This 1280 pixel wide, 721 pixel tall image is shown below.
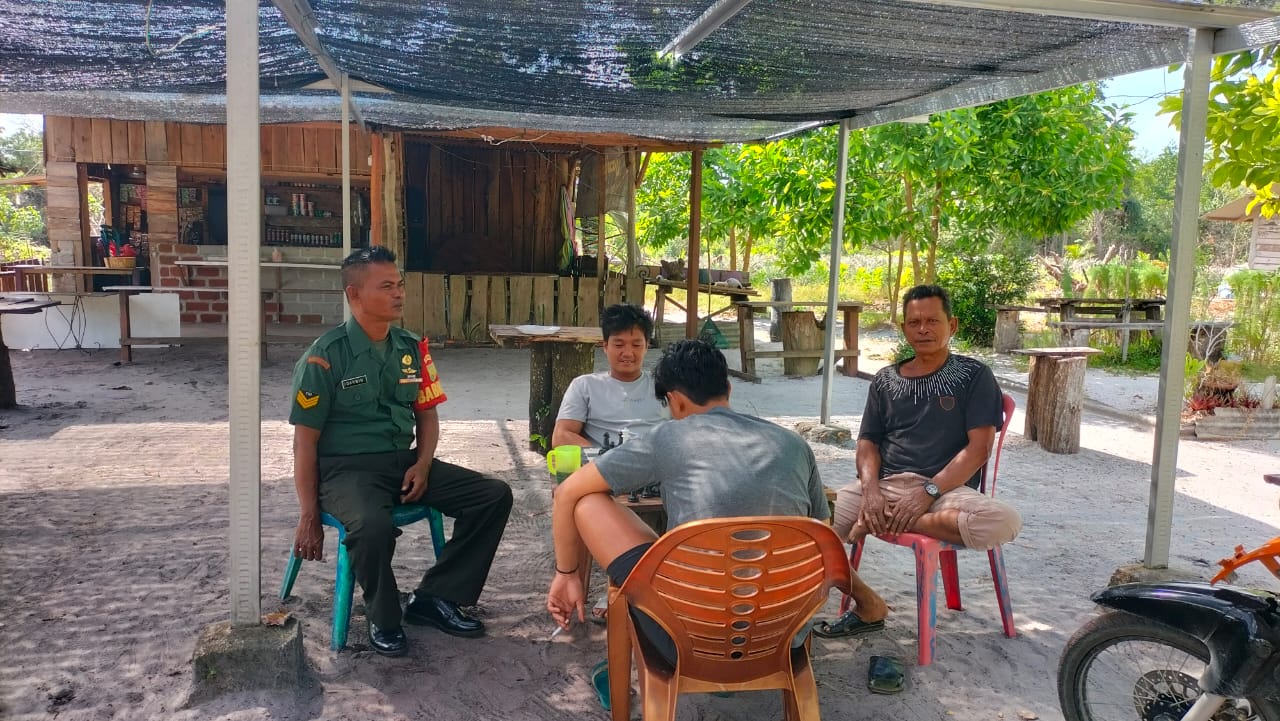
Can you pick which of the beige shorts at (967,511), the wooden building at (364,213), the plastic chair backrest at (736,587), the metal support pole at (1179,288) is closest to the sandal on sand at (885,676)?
the beige shorts at (967,511)

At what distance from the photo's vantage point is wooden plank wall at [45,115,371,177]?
11.1 metres

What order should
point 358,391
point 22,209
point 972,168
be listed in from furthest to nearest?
point 22,209
point 972,168
point 358,391

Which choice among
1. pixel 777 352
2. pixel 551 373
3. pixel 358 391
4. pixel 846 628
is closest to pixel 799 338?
pixel 777 352

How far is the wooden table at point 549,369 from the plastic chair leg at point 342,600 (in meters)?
3.01

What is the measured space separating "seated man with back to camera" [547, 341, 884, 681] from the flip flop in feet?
3.14

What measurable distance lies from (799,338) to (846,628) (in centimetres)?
694

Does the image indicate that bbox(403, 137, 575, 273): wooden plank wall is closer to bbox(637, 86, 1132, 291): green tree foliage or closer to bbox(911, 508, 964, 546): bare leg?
bbox(637, 86, 1132, 291): green tree foliage

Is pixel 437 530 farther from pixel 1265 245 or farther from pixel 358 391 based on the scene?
pixel 1265 245

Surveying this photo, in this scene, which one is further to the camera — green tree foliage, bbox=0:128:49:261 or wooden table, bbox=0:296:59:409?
green tree foliage, bbox=0:128:49:261

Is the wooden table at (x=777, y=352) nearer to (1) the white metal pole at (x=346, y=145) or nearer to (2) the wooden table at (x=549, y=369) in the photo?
(2) the wooden table at (x=549, y=369)

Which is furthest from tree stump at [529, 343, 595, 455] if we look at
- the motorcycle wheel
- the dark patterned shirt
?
the motorcycle wheel

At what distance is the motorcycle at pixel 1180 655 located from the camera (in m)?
2.12

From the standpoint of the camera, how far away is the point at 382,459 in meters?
3.35

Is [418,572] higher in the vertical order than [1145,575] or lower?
lower
